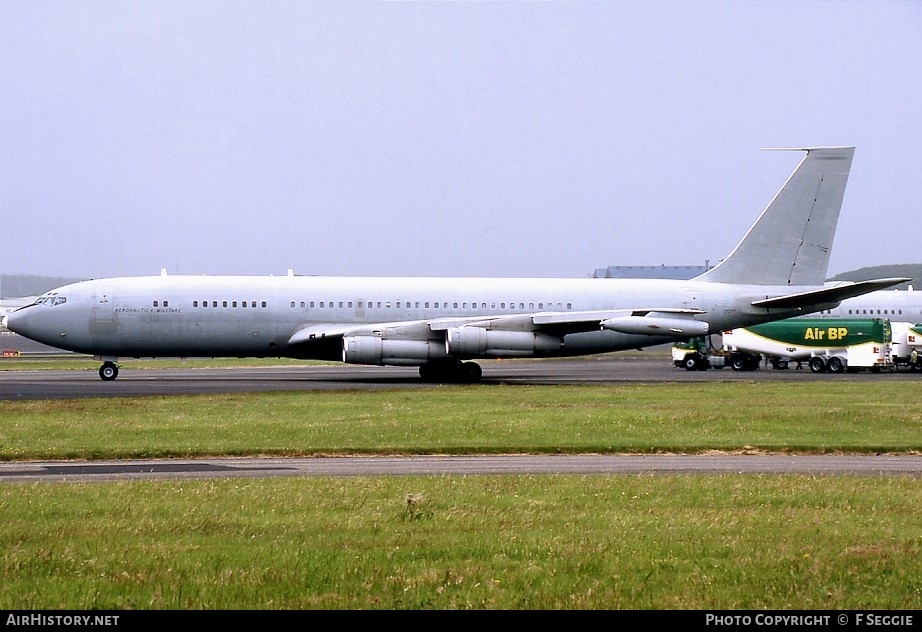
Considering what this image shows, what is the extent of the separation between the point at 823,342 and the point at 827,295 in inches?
660

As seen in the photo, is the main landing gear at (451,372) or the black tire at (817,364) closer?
the main landing gear at (451,372)

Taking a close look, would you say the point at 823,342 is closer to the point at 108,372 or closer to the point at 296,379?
the point at 296,379

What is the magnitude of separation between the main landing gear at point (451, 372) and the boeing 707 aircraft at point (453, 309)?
7cm

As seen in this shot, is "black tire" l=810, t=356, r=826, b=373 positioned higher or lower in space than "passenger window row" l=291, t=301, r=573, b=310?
lower

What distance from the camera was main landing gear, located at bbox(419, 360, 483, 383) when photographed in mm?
44875

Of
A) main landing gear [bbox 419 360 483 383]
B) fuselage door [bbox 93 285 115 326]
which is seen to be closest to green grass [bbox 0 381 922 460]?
main landing gear [bbox 419 360 483 383]

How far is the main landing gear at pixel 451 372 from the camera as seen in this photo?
147 ft

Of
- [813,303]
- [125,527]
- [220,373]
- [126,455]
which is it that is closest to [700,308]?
[813,303]

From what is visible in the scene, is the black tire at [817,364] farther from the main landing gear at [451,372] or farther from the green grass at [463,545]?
the green grass at [463,545]

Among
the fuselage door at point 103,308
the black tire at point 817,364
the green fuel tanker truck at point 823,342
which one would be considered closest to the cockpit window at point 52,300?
the fuselage door at point 103,308

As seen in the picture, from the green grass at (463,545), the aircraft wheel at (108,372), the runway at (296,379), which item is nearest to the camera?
the green grass at (463,545)

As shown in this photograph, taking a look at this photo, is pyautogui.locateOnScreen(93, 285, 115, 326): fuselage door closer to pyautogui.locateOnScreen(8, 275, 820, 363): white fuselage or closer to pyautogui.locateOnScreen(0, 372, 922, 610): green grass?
pyautogui.locateOnScreen(8, 275, 820, 363): white fuselage

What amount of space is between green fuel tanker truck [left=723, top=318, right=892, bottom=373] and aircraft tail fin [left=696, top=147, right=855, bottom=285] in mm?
10598

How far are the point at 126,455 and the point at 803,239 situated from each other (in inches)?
1361
